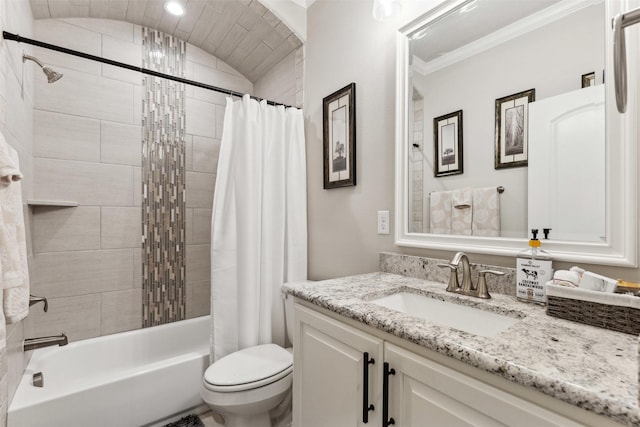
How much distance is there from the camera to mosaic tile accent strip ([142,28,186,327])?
2.23m

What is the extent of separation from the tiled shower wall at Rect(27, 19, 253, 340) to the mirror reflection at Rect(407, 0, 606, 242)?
1.92 metres

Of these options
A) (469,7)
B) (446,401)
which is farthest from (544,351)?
(469,7)

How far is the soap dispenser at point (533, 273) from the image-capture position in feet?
3.09

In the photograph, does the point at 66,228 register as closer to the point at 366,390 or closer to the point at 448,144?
the point at 366,390

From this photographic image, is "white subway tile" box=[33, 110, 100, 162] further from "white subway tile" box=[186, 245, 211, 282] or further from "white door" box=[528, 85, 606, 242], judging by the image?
"white door" box=[528, 85, 606, 242]

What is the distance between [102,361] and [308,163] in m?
1.89

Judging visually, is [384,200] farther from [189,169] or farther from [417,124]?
[189,169]

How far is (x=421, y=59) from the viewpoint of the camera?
55.7 inches

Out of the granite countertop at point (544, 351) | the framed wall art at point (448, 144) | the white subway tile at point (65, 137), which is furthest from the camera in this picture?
the white subway tile at point (65, 137)

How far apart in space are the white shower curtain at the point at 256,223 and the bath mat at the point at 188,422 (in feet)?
1.25

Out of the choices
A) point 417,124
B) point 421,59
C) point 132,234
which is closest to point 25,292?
point 132,234

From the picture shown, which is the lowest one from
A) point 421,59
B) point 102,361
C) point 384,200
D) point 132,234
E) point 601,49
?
point 102,361

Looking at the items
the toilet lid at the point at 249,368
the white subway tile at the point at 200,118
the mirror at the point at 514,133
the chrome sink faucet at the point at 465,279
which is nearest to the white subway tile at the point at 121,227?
the white subway tile at the point at 200,118

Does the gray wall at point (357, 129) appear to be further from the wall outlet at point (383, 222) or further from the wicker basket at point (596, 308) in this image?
the wicker basket at point (596, 308)
